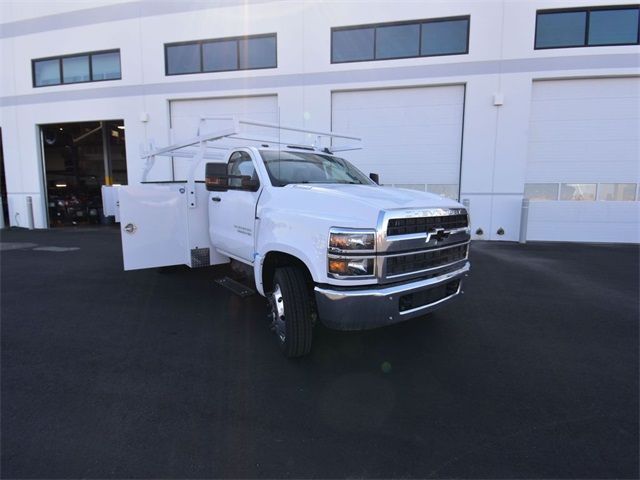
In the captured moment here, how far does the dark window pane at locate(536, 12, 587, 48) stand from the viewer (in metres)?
10.2

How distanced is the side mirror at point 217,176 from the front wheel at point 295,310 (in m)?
1.34

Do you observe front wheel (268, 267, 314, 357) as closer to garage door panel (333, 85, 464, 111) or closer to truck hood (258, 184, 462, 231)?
truck hood (258, 184, 462, 231)

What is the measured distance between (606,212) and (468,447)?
36.7ft

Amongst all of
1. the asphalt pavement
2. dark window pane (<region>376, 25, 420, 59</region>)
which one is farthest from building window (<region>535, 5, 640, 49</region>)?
the asphalt pavement

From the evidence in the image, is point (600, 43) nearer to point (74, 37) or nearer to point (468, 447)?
point (468, 447)

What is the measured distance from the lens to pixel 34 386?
3209mm

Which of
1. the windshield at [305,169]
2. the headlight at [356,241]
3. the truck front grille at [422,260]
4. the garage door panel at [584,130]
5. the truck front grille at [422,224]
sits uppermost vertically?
the garage door panel at [584,130]

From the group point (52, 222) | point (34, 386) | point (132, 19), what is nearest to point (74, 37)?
point (132, 19)

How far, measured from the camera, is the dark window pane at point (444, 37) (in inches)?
421

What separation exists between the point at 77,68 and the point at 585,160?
1727 centimetres

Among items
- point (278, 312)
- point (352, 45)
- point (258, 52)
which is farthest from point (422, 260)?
point (258, 52)

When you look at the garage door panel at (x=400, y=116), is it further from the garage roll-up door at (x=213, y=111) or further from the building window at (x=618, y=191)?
the building window at (x=618, y=191)

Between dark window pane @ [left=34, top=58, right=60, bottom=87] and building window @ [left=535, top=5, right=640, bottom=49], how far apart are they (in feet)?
53.6

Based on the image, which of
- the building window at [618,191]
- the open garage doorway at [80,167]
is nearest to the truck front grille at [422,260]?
the building window at [618,191]
